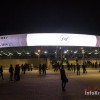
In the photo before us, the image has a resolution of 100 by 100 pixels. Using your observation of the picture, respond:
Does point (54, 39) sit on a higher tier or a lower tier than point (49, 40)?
higher

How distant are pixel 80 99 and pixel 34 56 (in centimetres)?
5339

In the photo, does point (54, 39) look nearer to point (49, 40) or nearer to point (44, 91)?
point (49, 40)

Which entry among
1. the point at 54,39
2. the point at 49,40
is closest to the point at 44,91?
the point at 54,39

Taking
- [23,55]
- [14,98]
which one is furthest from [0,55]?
[14,98]

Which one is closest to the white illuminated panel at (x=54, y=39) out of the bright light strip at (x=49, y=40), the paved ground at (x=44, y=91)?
the bright light strip at (x=49, y=40)

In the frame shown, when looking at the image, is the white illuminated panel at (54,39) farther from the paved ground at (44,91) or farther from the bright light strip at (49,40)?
the paved ground at (44,91)

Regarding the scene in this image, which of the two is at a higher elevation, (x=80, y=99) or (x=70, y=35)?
(x=70, y=35)

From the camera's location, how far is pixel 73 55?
6881 cm

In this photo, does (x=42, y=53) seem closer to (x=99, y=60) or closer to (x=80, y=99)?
(x=99, y=60)

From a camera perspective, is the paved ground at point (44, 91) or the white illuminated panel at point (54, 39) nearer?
the paved ground at point (44, 91)

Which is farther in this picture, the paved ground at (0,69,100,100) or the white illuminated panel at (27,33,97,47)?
the white illuminated panel at (27,33,97,47)

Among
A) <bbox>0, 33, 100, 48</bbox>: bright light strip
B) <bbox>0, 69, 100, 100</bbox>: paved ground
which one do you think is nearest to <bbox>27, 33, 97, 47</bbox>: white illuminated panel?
<bbox>0, 33, 100, 48</bbox>: bright light strip

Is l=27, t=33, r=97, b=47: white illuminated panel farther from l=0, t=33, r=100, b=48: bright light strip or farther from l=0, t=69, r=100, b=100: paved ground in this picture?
l=0, t=69, r=100, b=100: paved ground

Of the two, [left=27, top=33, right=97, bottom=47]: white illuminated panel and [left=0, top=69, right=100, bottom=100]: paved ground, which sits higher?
[left=27, top=33, right=97, bottom=47]: white illuminated panel
